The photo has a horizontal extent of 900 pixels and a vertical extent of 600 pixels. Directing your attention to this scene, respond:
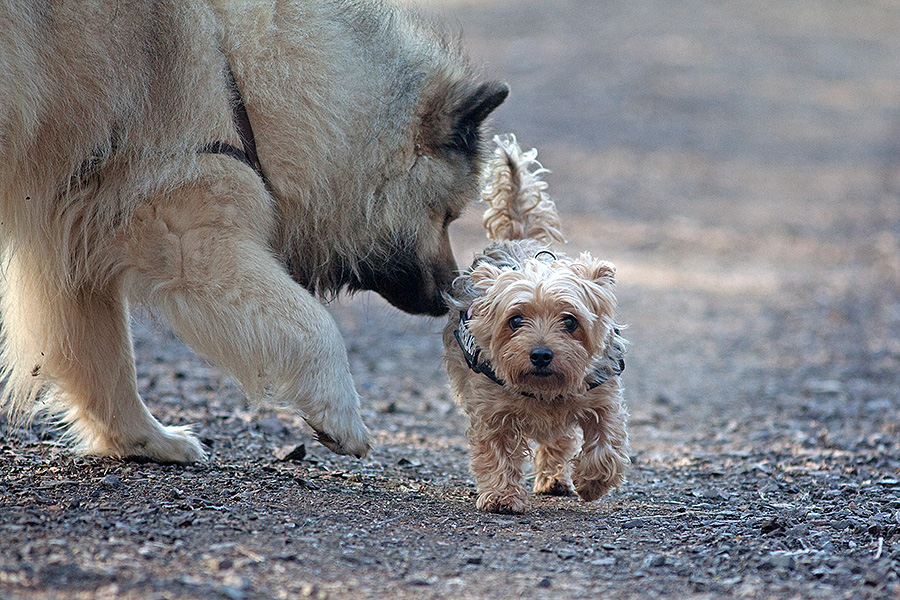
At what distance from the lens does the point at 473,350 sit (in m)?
4.32

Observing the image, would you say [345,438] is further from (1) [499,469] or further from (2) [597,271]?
(2) [597,271]

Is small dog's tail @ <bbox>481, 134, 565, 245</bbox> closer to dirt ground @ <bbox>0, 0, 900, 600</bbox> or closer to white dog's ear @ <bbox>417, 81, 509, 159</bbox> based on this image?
white dog's ear @ <bbox>417, 81, 509, 159</bbox>

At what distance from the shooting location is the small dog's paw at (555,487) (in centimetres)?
484

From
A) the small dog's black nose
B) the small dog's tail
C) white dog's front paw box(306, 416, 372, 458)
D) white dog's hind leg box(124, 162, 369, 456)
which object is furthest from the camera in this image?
the small dog's tail

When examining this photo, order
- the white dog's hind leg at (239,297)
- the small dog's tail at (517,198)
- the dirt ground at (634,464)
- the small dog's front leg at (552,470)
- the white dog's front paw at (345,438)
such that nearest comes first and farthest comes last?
1. the dirt ground at (634,464)
2. the white dog's hind leg at (239,297)
3. the white dog's front paw at (345,438)
4. the small dog's front leg at (552,470)
5. the small dog's tail at (517,198)

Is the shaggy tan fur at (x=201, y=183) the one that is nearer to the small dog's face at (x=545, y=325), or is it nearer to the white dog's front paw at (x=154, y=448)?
the white dog's front paw at (x=154, y=448)

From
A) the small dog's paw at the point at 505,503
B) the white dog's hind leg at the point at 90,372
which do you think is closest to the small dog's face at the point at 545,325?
the small dog's paw at the point at 505,503

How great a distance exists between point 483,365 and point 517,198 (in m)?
1.19

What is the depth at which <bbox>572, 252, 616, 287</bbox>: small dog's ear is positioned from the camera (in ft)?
13.8

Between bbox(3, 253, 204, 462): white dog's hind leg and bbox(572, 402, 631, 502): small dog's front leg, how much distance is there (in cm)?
180

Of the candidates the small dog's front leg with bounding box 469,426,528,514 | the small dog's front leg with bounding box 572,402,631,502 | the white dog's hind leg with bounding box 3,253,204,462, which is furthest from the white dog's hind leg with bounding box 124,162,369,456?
the small dog's front leg with bounding box 572,402,631,502

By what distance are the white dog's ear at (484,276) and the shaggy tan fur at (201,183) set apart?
64 cm

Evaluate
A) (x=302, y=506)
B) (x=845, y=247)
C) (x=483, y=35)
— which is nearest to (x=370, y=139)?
(x=302, y=506)

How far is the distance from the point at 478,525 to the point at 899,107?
22219 mm
